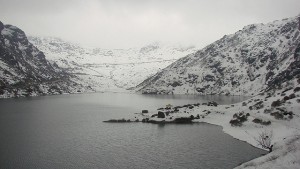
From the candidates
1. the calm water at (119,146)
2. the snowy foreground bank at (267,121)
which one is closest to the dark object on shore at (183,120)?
the snowy foreground bank at (267,121)

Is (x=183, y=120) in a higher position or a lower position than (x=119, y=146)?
higher

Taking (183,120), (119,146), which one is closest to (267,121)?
(183,120)

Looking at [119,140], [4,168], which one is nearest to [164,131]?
[119,140]

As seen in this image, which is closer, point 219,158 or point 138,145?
point 219,158

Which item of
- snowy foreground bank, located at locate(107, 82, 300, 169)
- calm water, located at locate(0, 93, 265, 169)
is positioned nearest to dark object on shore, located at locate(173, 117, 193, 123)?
snowy foreground bank, located at locate(107, 82, 300, 169)

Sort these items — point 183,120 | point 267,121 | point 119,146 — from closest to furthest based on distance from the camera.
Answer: point 119,146 → point 267,121 → point 183,120

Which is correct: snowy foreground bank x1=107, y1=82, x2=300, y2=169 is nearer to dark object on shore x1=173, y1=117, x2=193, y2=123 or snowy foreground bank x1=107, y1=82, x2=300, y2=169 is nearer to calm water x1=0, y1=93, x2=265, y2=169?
dark object on shore x1=173, y1=117, x2=193, y2=123

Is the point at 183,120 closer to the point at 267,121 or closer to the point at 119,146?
the point at 267,121

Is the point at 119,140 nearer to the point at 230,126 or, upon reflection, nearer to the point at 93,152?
the point at 93,152

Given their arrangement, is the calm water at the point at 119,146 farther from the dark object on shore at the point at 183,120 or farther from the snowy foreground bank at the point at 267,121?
the dark object on shore at the point at 183,120

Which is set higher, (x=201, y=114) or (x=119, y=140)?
(x=201, y=114)

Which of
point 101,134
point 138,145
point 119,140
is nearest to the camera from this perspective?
point 138,145
